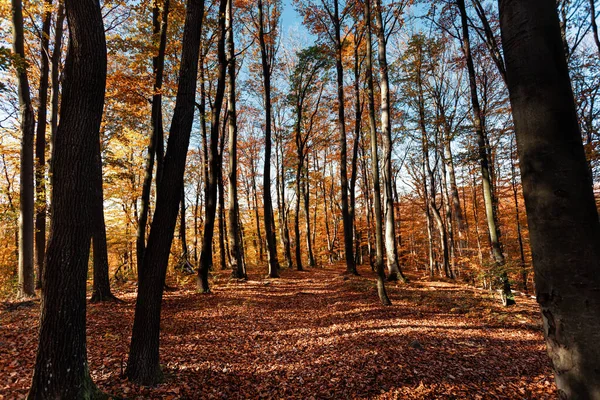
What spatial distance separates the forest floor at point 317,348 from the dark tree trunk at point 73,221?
78 centimetres

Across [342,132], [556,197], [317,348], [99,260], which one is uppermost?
[342,132]

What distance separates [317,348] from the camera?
5.64 m

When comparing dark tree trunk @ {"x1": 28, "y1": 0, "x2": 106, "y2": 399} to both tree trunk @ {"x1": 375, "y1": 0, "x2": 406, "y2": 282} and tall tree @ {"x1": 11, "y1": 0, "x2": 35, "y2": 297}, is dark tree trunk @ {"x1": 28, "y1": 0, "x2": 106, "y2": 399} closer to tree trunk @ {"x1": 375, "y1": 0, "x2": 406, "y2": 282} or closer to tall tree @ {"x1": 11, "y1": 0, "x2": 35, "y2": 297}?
tall tree @ {"x1": 11, "y1": 0, "x2": 35, "y2": 297}

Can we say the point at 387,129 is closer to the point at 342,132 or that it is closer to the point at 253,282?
the point at 342,132

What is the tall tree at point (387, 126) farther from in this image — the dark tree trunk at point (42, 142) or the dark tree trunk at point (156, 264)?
the dark tree trunk at point (42, 142)

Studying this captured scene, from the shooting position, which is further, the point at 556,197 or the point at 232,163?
the point at 232,163

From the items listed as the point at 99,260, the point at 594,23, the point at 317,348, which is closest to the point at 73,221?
the point at 317,348

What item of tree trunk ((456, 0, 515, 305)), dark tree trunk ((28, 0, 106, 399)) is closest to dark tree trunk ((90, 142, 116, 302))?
dark tree trunk ((28, 0, 106, 399))

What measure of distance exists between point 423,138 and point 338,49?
8096mm

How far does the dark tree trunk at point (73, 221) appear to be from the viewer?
308 centimetres

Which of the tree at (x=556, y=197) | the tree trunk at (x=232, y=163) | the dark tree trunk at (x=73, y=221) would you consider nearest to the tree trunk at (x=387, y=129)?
the tree trunk at (x=232, y=163)

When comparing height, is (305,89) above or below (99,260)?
above

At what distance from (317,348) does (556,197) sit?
5215mm

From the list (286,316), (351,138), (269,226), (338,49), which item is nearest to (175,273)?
(269,226)
